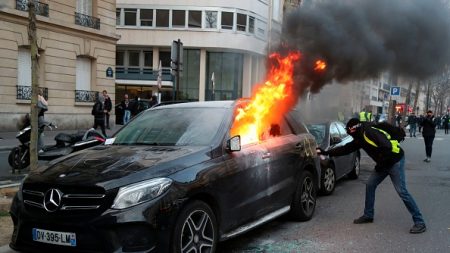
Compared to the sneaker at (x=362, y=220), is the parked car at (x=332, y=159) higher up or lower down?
higher up

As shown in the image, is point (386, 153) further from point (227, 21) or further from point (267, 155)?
point (227, 21)

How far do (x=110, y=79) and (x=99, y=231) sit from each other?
72.6 feet

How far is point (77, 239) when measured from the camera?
153 inches

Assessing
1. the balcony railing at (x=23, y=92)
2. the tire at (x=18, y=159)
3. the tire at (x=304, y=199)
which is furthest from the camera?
the balcony railing at (x=23, y=92)

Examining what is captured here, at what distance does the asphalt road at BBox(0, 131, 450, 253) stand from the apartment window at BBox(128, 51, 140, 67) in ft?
123

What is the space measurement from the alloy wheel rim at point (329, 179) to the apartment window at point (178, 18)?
35.4 m

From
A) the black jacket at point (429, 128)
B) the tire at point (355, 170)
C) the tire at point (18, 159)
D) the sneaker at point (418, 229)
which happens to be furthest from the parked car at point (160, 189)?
the black jacket at point (429, 128)

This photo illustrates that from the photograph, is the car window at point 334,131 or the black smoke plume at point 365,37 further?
the car window at point 334,131

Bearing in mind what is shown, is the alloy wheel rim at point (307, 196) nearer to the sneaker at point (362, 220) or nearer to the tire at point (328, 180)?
the sneaker at point (362, 220)

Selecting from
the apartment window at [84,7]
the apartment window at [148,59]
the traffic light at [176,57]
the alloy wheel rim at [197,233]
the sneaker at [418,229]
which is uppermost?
the apartment window at [84,7]

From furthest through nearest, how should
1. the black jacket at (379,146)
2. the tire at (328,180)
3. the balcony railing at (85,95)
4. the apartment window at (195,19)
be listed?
1. the apartment window at (195,19)
2. the balcony railing at (85,95)
3. the tire at (328,180)
4. the black jacket at (379,146)

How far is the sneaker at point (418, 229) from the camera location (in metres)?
6.09

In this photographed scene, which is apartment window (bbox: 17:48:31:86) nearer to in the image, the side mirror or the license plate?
the side mirror

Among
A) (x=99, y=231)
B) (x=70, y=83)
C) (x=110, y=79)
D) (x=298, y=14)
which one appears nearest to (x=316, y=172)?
(x=298, y=14)
